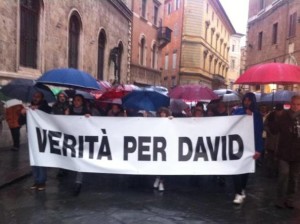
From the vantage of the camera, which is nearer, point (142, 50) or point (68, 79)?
point (68, 79)

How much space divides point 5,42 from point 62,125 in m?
6.05

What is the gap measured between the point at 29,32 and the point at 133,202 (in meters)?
9.01

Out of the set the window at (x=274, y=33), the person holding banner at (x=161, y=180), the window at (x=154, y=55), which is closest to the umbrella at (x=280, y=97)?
the person holding banner at (x=161, y=180)

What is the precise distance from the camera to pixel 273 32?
88.6 feet

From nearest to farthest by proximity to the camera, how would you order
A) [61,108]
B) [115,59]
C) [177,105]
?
1. [61,108]
2. [177,105]
3. [115,59]

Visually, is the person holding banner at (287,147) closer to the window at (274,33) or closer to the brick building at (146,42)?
the window at (274,33)

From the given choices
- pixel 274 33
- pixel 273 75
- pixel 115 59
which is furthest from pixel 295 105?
pixel 274 33

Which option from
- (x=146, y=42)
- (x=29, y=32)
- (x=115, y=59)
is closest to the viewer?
(x=29, y=32)

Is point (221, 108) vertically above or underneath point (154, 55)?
underneath

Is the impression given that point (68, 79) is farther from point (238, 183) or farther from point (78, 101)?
point (238, 183)

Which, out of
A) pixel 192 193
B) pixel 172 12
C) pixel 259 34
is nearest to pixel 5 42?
pixel 192 193

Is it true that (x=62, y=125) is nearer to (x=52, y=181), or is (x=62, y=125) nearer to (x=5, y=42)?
(x=52, y=181)

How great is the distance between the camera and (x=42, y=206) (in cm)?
604

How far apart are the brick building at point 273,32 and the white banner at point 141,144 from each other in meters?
13.7
